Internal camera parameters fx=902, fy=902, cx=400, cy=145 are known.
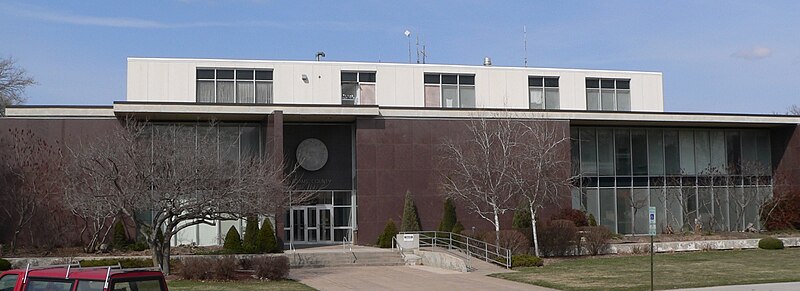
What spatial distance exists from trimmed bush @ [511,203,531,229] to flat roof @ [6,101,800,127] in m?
4.66

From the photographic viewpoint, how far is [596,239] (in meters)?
37.7

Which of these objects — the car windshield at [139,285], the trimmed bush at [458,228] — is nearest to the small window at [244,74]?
the trimmed bush at [458,228]

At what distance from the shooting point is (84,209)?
29516mm

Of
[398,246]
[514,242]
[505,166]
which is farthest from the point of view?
[398,246]

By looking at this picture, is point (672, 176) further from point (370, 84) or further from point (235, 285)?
point (235, 285)

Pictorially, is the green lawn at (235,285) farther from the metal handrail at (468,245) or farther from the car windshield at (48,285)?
the car windshield at (48,285)

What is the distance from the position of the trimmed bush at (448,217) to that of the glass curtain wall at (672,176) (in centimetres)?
794

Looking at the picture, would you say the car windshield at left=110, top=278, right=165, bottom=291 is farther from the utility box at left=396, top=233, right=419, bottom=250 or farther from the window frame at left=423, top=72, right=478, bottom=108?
the window frame at left=423, top=72, right=478, bottom=108

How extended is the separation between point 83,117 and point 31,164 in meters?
3.02

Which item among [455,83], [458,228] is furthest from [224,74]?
[458,228]

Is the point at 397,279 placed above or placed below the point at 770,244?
below

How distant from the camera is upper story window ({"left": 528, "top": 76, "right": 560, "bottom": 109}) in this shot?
4800 centimetres

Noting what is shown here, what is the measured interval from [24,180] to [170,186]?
12.9 m

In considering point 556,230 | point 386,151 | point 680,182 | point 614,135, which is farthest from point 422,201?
point 680,182
